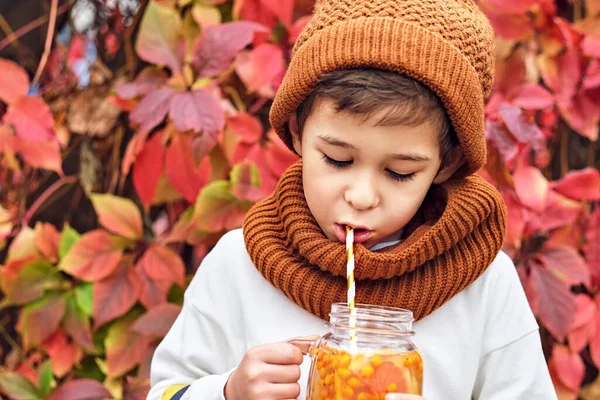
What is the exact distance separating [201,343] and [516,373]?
456mm

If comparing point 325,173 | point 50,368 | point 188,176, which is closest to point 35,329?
point 50,368

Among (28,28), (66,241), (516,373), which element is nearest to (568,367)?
(516,373)

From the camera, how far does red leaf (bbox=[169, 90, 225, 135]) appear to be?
5.41 ft

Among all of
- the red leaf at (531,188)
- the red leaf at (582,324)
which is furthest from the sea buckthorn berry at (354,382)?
the red leaf at (582,324)

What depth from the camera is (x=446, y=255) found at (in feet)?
4.28

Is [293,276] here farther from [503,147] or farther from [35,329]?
[35,329]

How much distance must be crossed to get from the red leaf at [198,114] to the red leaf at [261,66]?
10 cm

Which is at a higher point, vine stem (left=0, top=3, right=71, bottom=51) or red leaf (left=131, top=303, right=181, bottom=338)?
vine stem (left=0, top=3, right=71, bottom=51)

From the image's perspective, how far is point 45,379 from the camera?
1.89m

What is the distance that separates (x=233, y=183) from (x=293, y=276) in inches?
17.7

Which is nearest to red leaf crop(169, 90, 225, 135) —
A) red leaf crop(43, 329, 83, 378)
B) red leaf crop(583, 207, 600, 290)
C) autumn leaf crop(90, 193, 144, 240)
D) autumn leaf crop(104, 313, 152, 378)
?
autumn leaf crop(90, 193, 144, 240)

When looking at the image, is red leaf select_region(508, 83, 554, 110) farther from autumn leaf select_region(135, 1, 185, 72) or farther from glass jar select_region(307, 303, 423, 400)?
glass jar select_region(307, 303, 423, 400)

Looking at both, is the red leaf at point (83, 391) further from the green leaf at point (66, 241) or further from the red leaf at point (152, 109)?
the red leaf at point (152, 109)

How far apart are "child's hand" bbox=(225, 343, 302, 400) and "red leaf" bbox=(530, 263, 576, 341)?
0.80 metres
